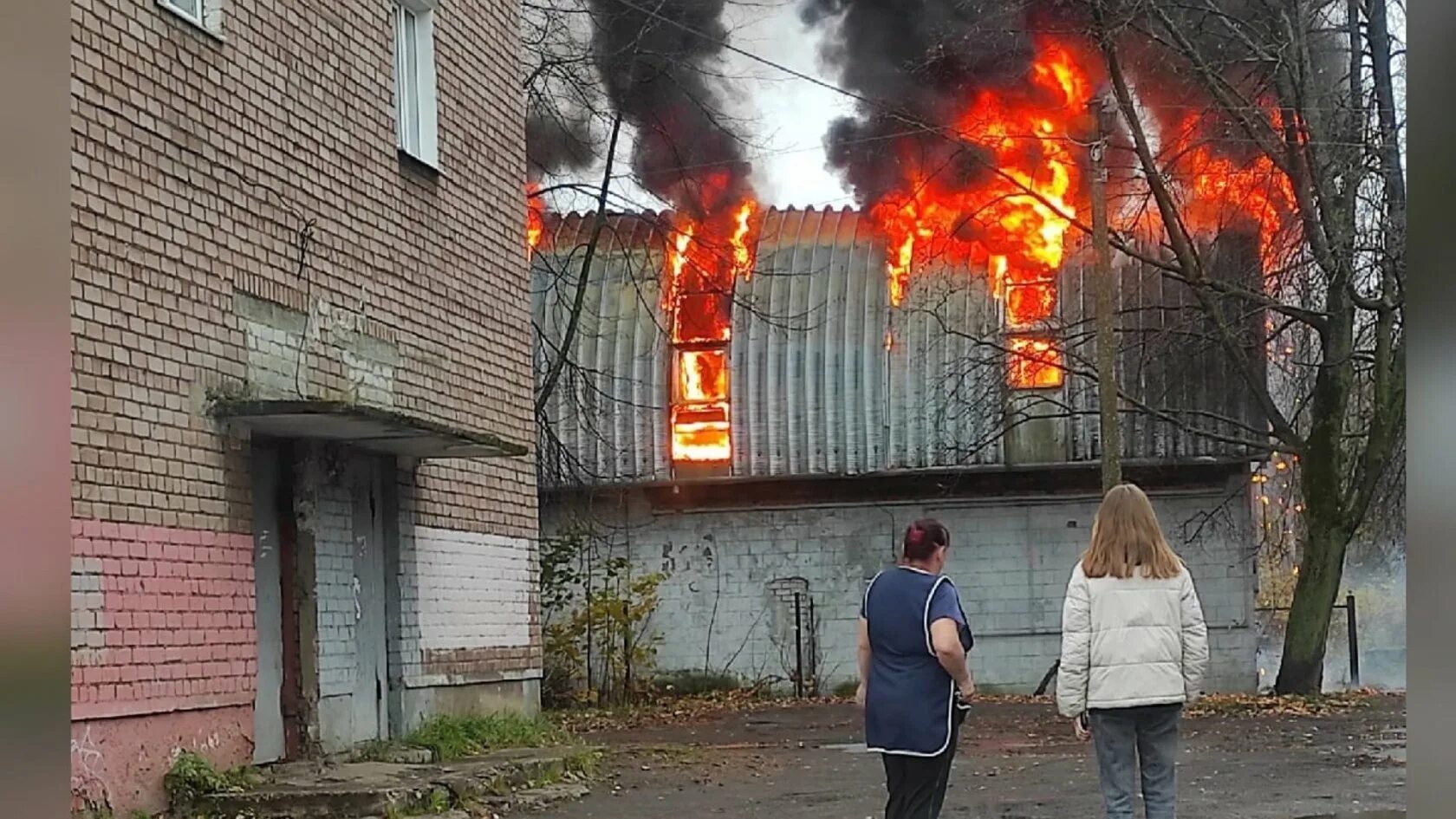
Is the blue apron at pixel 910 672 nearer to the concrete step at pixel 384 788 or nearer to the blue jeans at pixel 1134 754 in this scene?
the blue jeans at pixel 1134 754

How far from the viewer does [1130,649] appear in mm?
6469

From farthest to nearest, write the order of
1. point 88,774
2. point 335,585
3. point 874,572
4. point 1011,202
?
point 1011,202
point 874,572
point 335,585
point 88,774

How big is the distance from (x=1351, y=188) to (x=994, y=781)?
9.15 m

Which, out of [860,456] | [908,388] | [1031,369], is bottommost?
[860,456]

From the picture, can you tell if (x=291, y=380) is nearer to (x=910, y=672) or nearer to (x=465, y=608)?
(x=465, y=608)

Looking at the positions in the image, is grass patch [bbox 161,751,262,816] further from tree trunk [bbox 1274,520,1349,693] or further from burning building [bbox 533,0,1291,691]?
tree trunk [bbox 1274,520,1349,693]

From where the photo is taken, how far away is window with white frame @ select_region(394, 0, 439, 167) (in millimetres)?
12656

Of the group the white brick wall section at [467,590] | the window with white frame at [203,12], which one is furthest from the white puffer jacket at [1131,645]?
the white brick wall section at [467,590]

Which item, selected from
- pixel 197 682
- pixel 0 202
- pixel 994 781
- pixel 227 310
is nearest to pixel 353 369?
pixel 227 310

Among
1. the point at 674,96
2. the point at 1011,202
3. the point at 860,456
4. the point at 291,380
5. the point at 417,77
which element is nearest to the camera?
the point at 291,380

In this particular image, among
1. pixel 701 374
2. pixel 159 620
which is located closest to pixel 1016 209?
pixel 701 374

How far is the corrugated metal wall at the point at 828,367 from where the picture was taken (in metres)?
23.1

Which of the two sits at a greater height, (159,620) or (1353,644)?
(159,620)

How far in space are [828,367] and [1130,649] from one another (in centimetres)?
1802
